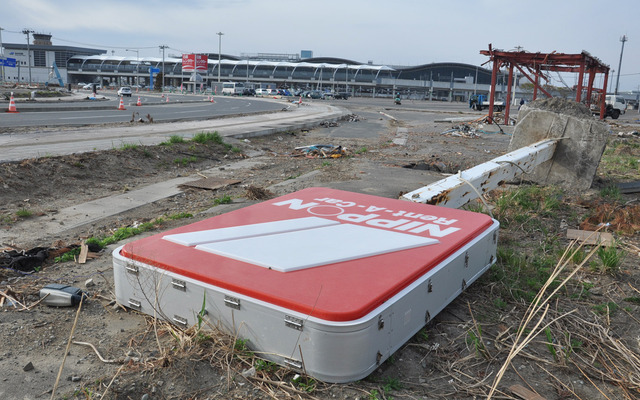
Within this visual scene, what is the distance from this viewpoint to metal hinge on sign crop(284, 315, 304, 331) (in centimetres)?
264

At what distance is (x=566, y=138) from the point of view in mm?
8688

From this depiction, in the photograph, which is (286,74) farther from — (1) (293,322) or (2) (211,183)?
(1) (293,322)

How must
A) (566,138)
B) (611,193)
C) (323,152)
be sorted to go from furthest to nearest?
(323,152), (566,138), (611,193)

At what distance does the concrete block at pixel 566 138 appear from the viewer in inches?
334

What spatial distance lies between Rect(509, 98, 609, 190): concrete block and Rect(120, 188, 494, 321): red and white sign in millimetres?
4977

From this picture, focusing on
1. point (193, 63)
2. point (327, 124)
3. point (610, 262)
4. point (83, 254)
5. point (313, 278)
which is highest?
point (193, 63)

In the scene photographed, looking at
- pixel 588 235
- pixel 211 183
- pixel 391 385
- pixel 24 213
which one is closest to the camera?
pixel 391 385

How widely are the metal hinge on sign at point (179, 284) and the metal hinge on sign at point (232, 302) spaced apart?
0.34 metres

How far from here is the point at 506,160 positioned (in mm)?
6590

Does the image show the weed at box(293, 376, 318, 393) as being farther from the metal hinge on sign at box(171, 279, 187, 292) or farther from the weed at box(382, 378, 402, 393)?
the metal hinge on sign at box(171, 279, 187, 292)

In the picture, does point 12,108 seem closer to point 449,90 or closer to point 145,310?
point 145,310

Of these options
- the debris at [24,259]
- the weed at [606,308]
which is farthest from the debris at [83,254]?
the weed at [606,308]

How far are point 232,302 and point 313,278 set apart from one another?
500 millimetres

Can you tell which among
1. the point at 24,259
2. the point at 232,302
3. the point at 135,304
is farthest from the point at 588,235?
the point at 24,259
